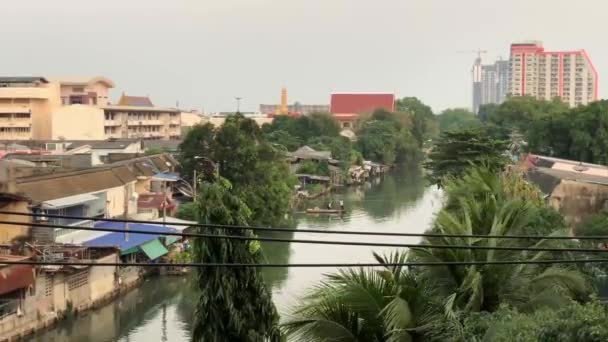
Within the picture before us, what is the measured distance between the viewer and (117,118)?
25594mm

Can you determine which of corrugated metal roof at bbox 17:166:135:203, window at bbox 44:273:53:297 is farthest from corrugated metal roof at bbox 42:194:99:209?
window at bbox 44:273:53:297

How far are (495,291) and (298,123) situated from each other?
2801 cm

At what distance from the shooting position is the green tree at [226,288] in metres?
4.41

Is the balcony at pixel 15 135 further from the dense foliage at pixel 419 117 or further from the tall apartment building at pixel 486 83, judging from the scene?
the tall apartment building at pixel 486 83

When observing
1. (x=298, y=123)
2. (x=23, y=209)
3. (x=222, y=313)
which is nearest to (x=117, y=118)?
(x=298, y=123)

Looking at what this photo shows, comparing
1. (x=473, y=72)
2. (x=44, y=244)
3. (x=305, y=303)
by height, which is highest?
(x=473, y=72)

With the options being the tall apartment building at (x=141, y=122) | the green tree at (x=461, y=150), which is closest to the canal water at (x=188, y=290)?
the green tree at (x=461, y=150)

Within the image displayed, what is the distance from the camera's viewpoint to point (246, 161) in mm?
15156

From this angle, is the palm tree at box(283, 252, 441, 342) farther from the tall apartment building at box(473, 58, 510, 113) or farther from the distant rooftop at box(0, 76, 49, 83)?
the tall apartment building at box(473, 58, 510, 113)

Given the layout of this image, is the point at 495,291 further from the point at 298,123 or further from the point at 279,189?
the point at 298,123

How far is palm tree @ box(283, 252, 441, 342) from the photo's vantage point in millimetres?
2488

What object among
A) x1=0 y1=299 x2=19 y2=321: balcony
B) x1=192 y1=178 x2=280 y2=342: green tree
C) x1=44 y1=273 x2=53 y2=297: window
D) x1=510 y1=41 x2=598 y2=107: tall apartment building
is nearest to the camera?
x1=192 y1=178 x2=280 y2=342: green tree

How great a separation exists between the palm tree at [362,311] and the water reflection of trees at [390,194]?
48.3 feet

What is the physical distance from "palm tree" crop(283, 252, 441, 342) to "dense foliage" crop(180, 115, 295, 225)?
11.7 meters
